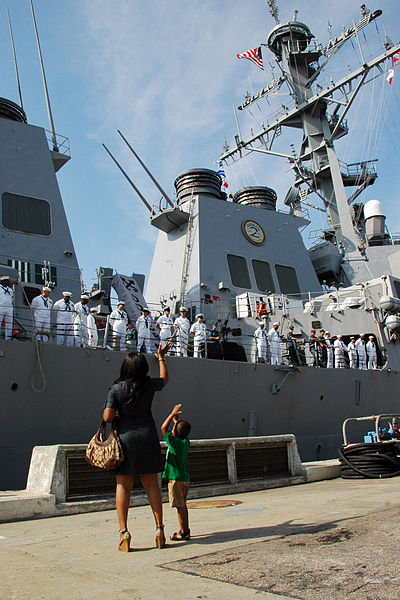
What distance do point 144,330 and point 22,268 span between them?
2564mm

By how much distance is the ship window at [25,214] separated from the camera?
10.6m

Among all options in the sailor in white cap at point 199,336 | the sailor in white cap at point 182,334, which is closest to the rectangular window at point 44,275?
the sailor in white cap at point 182,334

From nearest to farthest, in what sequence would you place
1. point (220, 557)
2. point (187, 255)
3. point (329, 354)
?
point (220, 557) < point (329, 354) < point (187, 255)

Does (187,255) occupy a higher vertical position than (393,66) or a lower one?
lower

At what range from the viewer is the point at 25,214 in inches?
425

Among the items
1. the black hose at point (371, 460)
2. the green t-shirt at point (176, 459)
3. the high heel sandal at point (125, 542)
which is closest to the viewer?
the high heel sandal at point (125, 542)

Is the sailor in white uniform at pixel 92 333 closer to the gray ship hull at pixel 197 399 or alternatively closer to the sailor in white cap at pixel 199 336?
the gray ship hull at pixel 197 399

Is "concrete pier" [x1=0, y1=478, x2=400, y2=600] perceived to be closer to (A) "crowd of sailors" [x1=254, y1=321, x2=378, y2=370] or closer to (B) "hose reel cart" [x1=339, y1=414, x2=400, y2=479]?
(B) "hose reel cart" [x1=339, y1=414, x2=400, y2=479]

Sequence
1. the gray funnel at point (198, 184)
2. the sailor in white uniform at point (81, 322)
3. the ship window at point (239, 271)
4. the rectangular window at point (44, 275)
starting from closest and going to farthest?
the sailor in white uniform at point (81, 322), the rectangular window at point (44, 275), the ship window at point (239, 271), the gray funnel at point (198, 184)

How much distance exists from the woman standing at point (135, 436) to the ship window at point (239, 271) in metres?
11.7

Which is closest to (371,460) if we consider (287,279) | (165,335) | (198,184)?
(165,335)

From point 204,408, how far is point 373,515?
560 centimetres

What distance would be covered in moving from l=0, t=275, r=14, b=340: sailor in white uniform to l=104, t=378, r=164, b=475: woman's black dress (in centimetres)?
477

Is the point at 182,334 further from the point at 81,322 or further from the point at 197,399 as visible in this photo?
the point at 81,322
